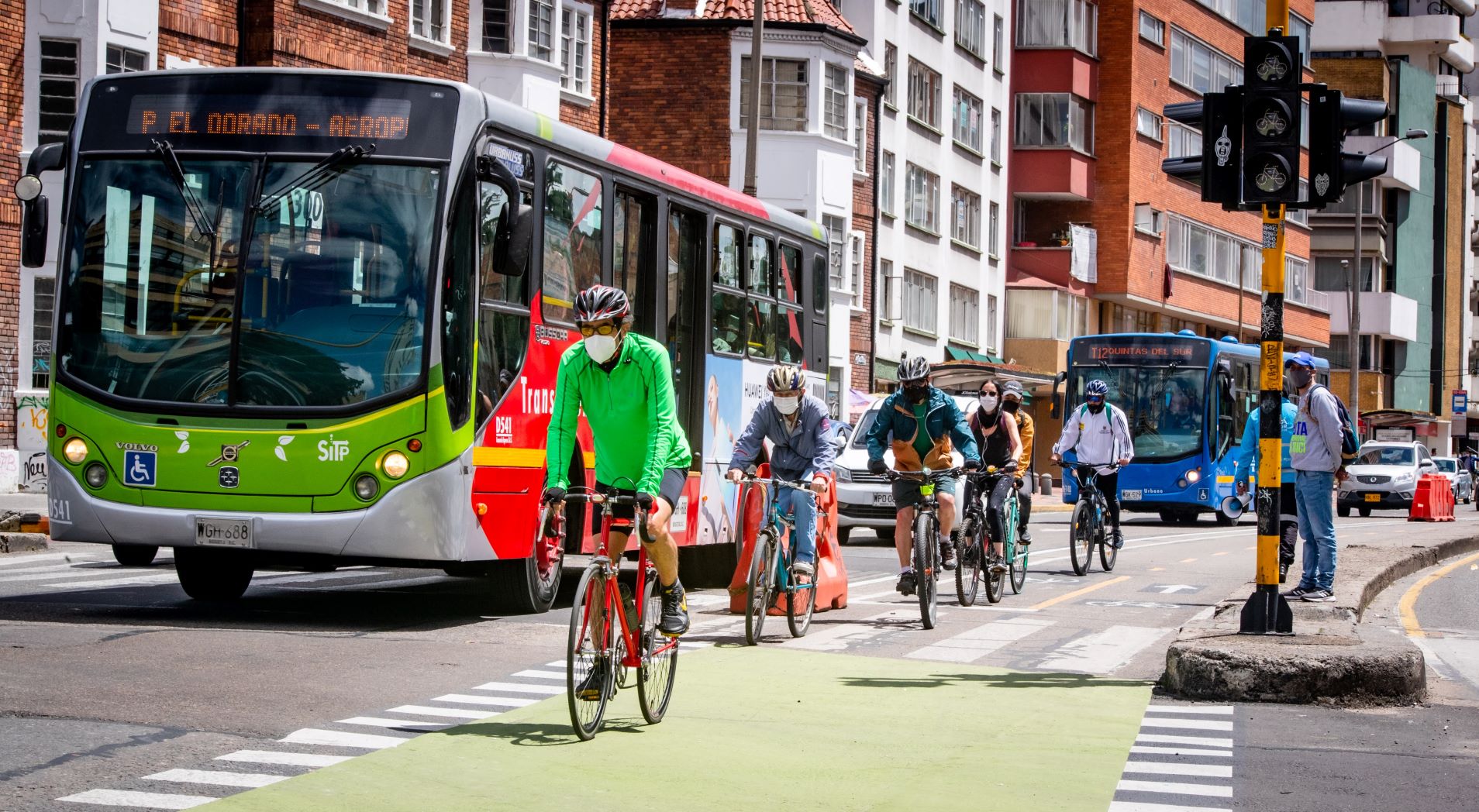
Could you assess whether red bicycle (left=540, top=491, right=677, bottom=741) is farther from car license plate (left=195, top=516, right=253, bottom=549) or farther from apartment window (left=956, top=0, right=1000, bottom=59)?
apartment window (left=956, top=0, right=1000, bottom=59)

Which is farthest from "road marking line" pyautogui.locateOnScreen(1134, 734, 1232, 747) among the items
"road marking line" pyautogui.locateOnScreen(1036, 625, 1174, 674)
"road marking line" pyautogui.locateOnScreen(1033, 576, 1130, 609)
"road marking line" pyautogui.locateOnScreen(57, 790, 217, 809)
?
"road marking line" pyautogui.locateOnScreen(1033, 576, 1130, 609)

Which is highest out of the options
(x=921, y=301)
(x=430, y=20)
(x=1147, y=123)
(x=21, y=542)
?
(x=1147, y=123)

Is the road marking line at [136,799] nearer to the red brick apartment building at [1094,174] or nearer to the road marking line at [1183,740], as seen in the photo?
the road marking line at [1183,740]

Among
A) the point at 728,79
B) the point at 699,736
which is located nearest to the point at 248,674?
the point at 699,736

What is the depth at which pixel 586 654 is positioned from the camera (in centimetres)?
832

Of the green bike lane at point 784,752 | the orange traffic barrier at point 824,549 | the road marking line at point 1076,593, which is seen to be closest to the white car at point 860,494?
the road marking line at point 1076,593

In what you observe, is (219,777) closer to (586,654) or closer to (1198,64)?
(586,654)

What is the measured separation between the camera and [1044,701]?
10.3 m

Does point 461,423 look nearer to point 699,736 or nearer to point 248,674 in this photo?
point 248,674

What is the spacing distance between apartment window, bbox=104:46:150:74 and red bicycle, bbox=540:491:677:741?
890 inches

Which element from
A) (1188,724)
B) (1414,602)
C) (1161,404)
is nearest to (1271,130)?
(1188,724)

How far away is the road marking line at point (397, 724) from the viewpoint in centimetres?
870

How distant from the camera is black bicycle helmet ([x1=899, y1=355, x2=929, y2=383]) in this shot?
14.4 m

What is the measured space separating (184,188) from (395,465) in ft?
7.16
